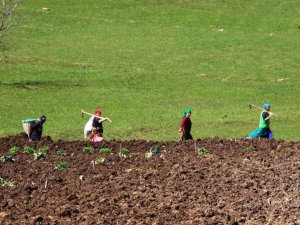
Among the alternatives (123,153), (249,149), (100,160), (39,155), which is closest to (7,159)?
(39,155)

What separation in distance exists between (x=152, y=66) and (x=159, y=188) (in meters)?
26.1

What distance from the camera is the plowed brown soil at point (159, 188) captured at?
18.4 m

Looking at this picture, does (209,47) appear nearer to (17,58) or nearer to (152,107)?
(17,58)

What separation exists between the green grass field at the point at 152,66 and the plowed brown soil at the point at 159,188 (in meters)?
8.01

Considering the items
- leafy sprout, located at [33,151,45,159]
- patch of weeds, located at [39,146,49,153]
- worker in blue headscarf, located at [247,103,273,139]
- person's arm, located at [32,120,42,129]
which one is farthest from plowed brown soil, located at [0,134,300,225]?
worker in blue headscarf, located at [247,103,273,139]

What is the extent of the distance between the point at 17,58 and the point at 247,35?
44.2 ft

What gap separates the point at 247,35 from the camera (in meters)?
55.4

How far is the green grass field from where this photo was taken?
34.9 metres

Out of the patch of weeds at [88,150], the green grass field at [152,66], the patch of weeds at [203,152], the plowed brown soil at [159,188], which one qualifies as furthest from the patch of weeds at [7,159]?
the green grass field at [152,66]

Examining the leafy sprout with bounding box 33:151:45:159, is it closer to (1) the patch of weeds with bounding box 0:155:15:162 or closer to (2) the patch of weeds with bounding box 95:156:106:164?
(1) the patch of weeds with bounding box 0:155:15:162

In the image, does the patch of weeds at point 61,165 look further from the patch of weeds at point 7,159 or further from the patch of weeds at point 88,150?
the patch of weeds at point 88,150

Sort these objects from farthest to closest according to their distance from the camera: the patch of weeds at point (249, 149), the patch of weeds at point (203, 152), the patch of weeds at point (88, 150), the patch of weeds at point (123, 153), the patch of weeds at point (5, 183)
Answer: the patch of weeds at point (249, 149)
the patch of weeds at point (88, 150)
the patch of weeds at point (203, 152)
the patch of weeds at point (123, 153)
the patch of weeds at point (5, 183)

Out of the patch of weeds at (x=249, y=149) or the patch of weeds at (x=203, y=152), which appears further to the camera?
the patch of weeds at (x=249, y=149)

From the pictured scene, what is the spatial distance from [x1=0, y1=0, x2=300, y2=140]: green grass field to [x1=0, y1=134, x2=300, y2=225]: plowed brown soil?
8.01 meters
